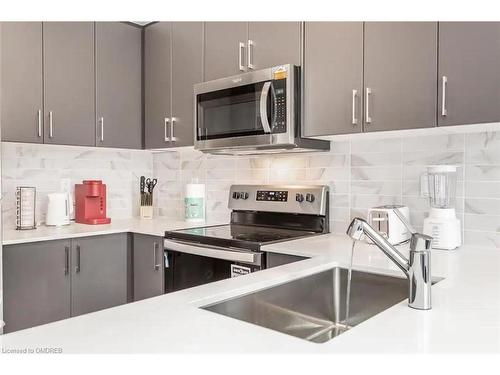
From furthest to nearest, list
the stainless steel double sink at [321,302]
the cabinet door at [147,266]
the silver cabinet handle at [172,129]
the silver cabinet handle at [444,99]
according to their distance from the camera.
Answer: the silver cabinet handle at [172,129] → the cabinet door at [147,266] → the silver cabinet handle at [444,99] → the stainless steel double sink at [321,302]

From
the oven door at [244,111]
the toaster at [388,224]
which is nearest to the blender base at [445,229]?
the toaster at [388,224]

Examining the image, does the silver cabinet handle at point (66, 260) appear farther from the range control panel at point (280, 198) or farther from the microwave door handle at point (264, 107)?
the microwave door handle at point (264, 107)

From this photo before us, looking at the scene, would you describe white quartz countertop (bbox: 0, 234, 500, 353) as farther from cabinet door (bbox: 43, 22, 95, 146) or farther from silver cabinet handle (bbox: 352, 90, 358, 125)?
cabinet door (bbox: 43, 22, 95, 146)

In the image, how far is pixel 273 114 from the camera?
85.8 inches

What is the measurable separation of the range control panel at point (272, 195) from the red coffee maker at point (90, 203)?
1.07m

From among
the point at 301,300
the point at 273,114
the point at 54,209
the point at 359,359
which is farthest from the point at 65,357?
the point at 54,209

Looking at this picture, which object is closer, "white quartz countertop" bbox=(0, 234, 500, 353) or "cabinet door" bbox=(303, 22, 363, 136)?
"white quartz countertop" bbox=(0, 234, 500, 353)

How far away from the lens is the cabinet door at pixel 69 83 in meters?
2.58

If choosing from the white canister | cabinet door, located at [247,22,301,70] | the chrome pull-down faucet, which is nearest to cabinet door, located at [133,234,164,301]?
the white canister

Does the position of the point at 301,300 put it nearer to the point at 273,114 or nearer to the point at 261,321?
the point at 261,321

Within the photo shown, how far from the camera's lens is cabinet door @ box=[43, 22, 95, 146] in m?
2.58

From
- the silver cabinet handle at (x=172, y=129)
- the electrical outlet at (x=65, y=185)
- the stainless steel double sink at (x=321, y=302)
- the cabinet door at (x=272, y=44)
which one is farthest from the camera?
the electrical outlet at (x=65, y=185)

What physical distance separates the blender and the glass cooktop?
0.65 m

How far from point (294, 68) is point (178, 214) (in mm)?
1572
